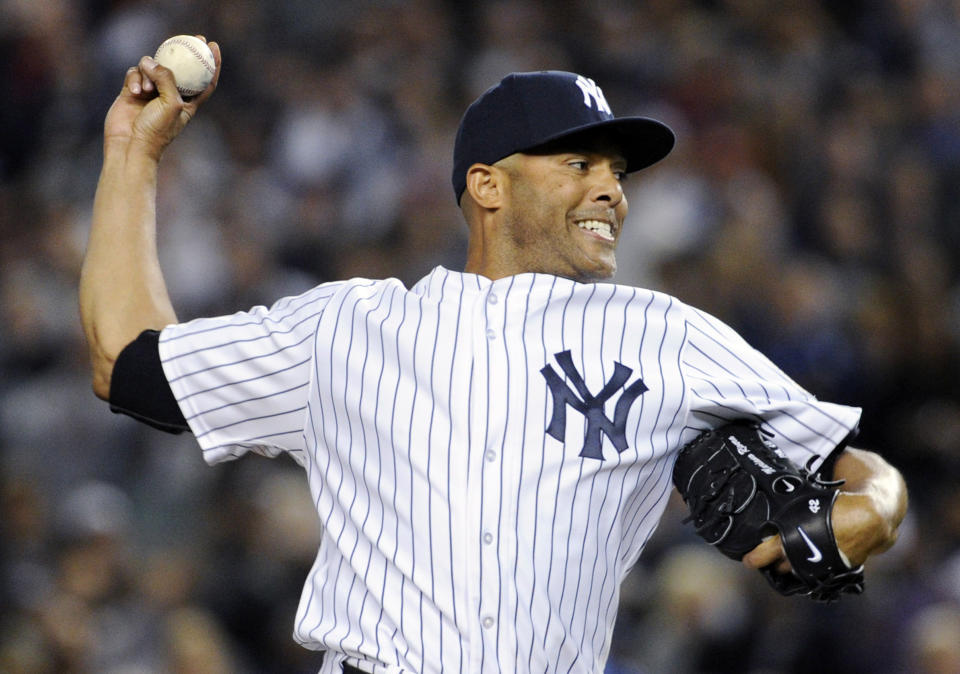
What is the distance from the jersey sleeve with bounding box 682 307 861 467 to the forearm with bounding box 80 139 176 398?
3.11 ft

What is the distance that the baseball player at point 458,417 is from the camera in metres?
2.20

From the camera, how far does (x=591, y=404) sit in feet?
7.48

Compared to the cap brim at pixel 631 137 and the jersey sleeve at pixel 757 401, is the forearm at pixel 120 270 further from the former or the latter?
the jersey sleeve at pixel 757 401

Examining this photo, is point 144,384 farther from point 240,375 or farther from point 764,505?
point 764,505

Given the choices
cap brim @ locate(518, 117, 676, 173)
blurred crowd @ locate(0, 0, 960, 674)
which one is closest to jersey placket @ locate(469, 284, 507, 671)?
cap brim @ locate(518, 117, 676, 173)

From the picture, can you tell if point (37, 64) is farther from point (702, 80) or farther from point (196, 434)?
point (196, 434)

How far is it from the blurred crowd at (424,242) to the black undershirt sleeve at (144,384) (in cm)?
247

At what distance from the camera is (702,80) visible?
6660mm

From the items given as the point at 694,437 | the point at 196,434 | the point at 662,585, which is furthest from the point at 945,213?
the point at 196,434

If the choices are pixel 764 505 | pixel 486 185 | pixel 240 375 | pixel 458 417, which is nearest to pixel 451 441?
pixel 458 417

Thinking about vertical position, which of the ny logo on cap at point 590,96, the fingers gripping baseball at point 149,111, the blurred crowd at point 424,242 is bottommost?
the blurred crowd at point 424,242

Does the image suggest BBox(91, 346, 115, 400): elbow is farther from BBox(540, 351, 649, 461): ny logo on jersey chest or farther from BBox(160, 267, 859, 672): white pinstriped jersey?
BBox(540, 351, 649, 461): ny logo on jersey chest

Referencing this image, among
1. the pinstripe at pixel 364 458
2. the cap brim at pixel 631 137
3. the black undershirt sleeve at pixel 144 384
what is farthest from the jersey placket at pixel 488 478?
the black undershirt sleeve at pixel 144 384

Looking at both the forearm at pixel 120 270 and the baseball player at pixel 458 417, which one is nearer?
the baseball player at pixel 458 417
